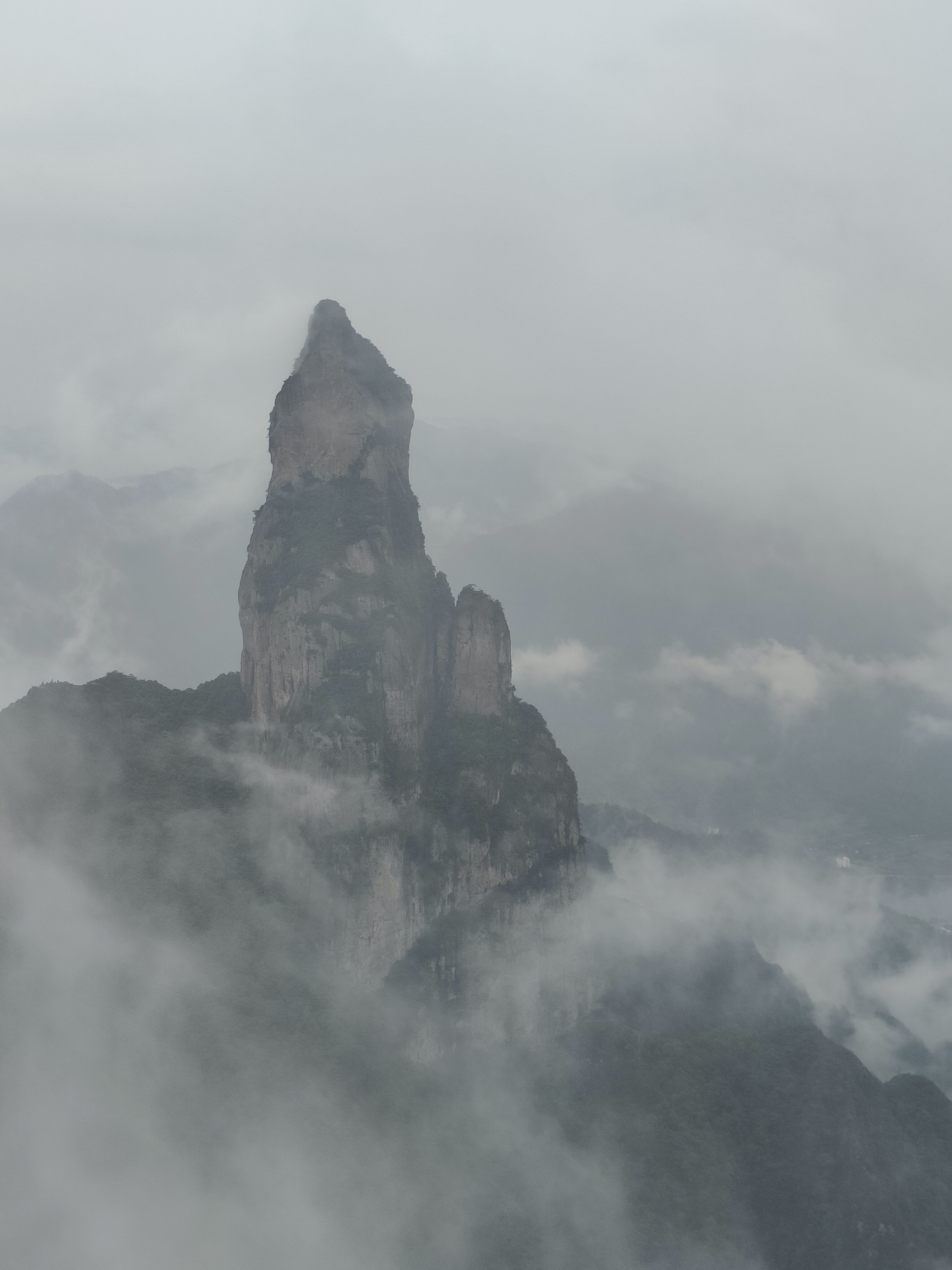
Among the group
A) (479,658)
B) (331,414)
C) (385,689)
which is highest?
(331,414)

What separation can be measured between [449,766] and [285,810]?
1183cm

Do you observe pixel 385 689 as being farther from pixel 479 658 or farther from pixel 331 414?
pixel 331 414

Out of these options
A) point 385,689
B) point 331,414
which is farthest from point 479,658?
point 331,414

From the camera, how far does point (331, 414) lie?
298ft

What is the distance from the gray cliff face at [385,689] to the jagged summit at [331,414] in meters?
0.12

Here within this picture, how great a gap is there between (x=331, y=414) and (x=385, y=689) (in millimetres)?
20575

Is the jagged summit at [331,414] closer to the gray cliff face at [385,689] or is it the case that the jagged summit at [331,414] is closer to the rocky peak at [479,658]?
the gray cliff face at [385,689]

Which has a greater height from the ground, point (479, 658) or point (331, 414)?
point (331, 414)

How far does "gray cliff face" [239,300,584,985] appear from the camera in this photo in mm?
83438

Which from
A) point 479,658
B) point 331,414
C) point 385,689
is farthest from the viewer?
point 479,658

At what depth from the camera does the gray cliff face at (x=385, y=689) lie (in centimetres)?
8344

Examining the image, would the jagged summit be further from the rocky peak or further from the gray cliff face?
the rocky peak

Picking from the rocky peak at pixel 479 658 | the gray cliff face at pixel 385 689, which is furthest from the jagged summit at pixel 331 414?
the rocky peak at pixel 479 658

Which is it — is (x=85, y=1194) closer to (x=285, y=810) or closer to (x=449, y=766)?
(x=285, y=810)
